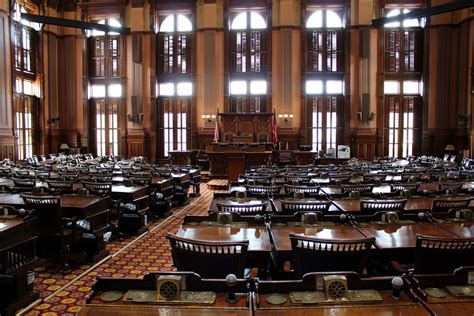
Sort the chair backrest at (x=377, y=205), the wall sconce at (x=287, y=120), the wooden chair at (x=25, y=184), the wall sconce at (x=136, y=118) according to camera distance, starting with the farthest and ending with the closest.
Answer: the wall sconce at (x=136, y=118) < the wall sconce at (x=287, y=120) < the wooden chair at (x=25, y=184) < the chair backrest at (x=377, y=205)

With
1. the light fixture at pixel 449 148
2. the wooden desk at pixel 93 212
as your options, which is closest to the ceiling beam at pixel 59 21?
the wooden desk at pixel 93 212

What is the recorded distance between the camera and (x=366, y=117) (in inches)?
787

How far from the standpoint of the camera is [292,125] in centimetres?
2036

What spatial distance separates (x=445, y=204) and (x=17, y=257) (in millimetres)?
4621

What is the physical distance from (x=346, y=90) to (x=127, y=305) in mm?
19400

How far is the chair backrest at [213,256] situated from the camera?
286cm

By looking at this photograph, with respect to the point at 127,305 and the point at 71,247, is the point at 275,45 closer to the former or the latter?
the point at 71,247

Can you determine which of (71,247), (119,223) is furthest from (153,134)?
(71,247)

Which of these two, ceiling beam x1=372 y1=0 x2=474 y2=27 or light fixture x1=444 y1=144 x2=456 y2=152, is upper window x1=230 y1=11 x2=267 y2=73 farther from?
light fixture x1=444 y1=144 x2=456 y2=152

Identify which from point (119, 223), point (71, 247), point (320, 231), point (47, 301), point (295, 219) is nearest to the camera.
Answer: point (320, 231)

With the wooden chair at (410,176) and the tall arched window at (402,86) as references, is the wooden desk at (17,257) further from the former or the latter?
the tall arched window at (402,86)

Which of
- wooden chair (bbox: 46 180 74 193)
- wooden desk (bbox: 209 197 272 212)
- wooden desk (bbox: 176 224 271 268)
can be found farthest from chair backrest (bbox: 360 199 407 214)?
wooden chair (bbox: 46 180 74 193)

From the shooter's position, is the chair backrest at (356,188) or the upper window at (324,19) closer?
the chair backrest at (356,188)

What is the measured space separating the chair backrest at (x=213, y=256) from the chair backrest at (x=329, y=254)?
395 mm
